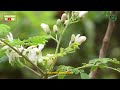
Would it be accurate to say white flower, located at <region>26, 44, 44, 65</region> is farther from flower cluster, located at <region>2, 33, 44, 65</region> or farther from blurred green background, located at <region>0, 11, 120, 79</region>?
blurred green background, located at <region>0, 11, 120, 79</region>

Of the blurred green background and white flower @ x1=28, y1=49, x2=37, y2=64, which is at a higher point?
white flower @ x1=28, y1=49, x2=37, y2=64

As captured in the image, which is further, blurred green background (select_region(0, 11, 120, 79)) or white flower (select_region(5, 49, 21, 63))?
blurred green background (select_region(0, 11, 120, 79))

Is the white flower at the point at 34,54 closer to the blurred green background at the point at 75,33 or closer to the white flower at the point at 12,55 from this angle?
the white flower at the point at 12,55

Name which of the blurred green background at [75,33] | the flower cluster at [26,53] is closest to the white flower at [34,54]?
the flower cluster at [26,53]

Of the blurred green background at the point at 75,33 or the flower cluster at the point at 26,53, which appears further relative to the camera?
the blurred green background at the point at 75,33

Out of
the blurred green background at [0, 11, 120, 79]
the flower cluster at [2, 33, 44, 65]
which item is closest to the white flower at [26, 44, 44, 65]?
the flower cluster at [2, 33, 44, 65]

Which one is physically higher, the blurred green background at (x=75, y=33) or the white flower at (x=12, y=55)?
the white flower at (x=12, y=55)

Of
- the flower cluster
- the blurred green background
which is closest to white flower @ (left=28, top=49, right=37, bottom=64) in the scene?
the flower cluster

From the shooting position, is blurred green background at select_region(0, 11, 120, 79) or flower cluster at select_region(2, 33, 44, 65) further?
blurred green background at select_region(0, 11, 120, 79)
